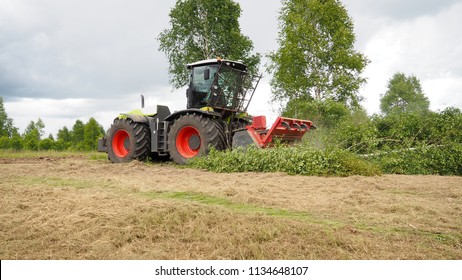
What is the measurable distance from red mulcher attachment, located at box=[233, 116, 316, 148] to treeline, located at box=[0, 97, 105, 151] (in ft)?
101

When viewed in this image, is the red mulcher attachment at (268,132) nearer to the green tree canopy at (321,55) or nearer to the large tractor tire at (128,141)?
the large tractor tire at (128,141)

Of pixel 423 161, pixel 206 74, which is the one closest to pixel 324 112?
pixel 206 74

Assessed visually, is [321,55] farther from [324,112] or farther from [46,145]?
[46,145]

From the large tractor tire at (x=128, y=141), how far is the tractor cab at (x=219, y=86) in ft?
5.44

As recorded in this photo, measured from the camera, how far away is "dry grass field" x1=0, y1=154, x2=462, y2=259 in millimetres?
2803

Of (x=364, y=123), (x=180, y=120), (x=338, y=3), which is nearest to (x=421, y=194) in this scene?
(x=364, y=123)

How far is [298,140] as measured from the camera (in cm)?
1030

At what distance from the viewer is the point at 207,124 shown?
9.98 meters

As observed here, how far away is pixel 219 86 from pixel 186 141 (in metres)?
1.78

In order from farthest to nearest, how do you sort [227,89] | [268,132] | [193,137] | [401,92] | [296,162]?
[401,92] → [227,89] → [193,137] → [268,132] → [296,162]

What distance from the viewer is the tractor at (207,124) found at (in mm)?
9570

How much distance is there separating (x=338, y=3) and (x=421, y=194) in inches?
732

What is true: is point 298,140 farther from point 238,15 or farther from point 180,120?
point 238,15

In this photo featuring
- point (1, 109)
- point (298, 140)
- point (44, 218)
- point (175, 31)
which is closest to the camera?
point (44, 218)
